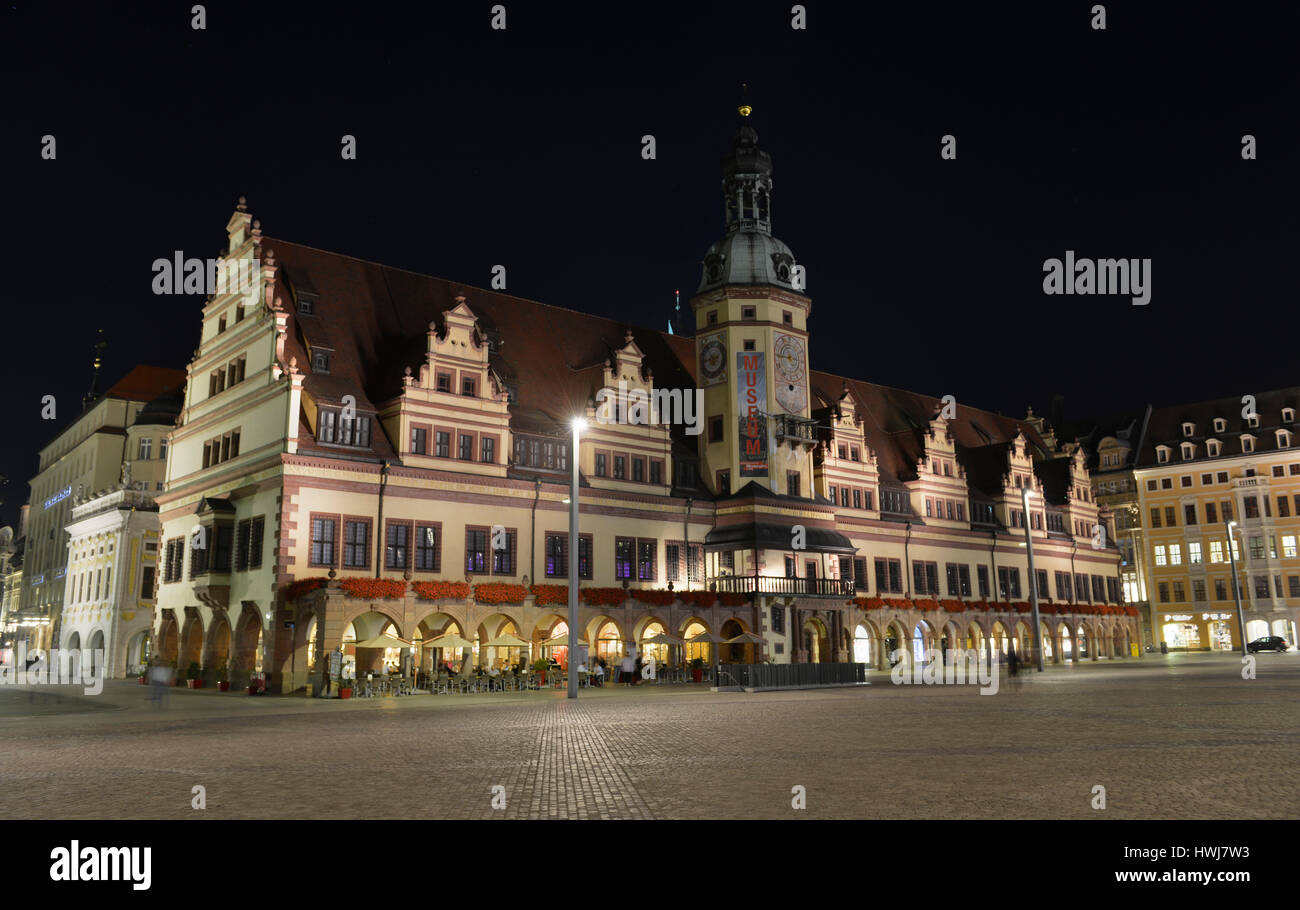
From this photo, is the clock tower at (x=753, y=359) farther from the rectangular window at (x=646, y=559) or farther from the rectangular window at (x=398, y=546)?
the rectangular window at (x=398, y=546)

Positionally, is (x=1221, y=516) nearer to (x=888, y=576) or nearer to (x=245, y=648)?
(x=888, y=576)

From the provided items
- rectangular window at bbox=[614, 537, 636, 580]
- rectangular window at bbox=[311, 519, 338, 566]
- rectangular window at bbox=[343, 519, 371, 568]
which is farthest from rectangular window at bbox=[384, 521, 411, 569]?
rectangular window at bbox=[614, 537, 636, 580]

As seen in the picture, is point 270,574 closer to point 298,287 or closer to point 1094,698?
point 298,287

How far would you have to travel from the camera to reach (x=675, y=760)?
52.6 ft

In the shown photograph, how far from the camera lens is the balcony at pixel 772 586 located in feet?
185

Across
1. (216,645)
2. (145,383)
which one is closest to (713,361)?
(216,645)

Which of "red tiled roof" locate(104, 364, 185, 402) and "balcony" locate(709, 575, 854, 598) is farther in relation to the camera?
"red tiled roof" locate(104, 364, 185, 402)

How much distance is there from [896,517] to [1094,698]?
39544mm

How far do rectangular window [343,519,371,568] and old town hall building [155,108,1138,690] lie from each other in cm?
9

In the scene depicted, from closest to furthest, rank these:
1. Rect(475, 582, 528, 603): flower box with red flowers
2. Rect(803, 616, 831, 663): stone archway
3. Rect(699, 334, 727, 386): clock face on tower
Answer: Rect(475, 582, 528, 603): flower box with red flowers, Rect(803, 616, 831, 663): stone archway, Rect(699, 334, 727, 386): clock face on tower

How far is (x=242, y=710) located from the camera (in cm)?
3159

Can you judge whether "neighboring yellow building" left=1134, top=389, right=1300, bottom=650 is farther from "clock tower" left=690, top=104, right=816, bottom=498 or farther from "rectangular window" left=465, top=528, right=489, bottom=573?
"rectangular window" left=465, top=528, right=489, bottom=573

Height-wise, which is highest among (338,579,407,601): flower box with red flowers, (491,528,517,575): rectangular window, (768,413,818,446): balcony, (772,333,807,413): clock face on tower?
(772,333,807,413): clock face on tower

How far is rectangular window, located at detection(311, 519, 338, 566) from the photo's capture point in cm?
4300
